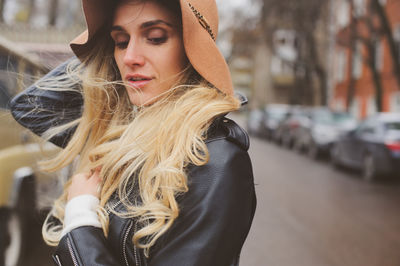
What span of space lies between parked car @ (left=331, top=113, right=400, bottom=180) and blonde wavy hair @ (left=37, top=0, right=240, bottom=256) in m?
9.00

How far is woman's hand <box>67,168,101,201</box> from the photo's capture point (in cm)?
158

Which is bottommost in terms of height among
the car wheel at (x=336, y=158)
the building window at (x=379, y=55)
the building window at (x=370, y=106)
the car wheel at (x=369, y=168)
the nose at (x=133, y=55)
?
the building window at (x=370, y=106)

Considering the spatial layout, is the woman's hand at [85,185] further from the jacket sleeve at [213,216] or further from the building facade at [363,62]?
the building facade at [363,62]

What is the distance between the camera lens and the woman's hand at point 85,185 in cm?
158

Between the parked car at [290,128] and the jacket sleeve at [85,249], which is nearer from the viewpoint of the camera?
the jacket sleeve at [85,249]

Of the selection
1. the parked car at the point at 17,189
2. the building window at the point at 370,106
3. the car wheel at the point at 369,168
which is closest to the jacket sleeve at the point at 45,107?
the parked car at the point at 17,189

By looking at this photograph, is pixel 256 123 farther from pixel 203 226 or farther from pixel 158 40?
pixel 203 226

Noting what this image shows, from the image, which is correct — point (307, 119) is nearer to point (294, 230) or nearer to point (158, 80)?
Result: point (294, 230)

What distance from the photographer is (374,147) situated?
10.2 m

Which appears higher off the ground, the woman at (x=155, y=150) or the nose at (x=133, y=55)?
the nose at (x=133, y=55)

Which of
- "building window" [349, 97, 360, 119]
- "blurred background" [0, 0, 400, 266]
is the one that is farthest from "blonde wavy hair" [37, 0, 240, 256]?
"building window" [349, 97, 360, 119]

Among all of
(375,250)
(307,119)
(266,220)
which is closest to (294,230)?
(266,220)

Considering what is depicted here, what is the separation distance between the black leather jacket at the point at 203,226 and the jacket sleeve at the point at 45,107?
738mm

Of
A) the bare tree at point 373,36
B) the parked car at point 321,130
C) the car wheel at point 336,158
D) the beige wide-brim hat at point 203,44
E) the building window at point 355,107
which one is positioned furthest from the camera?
the building window at point 355,107
